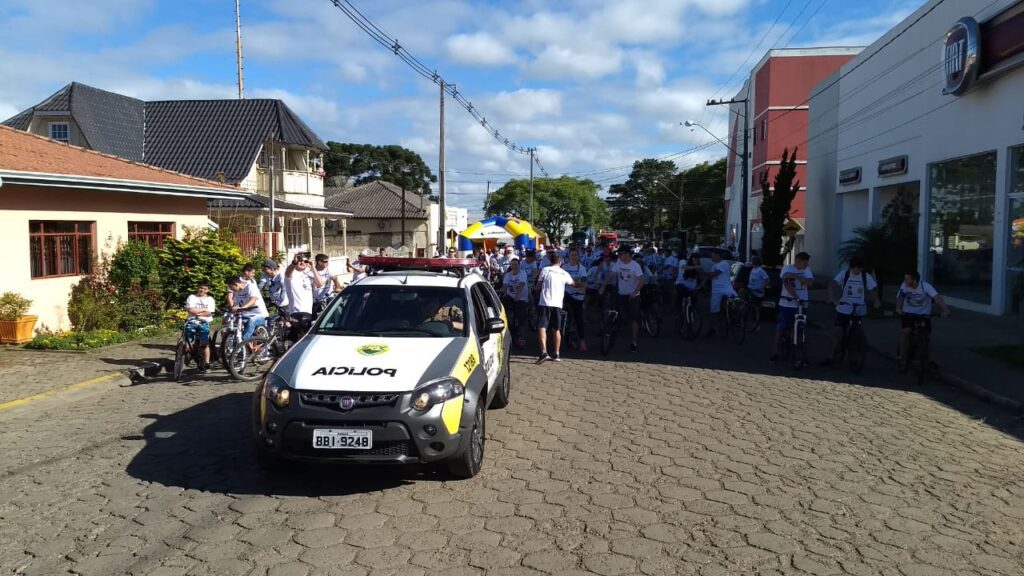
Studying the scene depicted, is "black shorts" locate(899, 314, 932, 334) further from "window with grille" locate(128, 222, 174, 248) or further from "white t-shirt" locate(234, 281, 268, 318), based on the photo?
"window with grille" locate(128, 222, 174, 248)

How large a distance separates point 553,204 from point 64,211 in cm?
7693

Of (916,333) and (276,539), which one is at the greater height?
(916,333)

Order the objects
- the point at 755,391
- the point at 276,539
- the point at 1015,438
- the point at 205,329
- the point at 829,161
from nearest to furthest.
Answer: the point at 276,539 → the point at 1015,438 → the point at 755,391 → the point at 205,329 → the point at 829,161

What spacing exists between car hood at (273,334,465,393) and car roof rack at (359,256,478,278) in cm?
221

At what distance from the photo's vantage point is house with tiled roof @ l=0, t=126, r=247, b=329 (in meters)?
13.4

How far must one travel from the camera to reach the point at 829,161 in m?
32.6

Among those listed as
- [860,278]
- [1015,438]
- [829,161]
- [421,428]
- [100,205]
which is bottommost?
[1015,438]

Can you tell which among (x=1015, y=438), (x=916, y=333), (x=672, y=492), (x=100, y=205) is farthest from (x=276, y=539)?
(x=100, y=205)

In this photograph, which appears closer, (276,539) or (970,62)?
(276,539)

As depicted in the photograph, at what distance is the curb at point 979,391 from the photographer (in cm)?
926

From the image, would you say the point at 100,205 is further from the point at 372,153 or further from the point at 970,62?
the point at 372,153

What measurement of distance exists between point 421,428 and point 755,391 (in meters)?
5.59

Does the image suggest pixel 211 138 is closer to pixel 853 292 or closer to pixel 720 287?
pixel 720 287

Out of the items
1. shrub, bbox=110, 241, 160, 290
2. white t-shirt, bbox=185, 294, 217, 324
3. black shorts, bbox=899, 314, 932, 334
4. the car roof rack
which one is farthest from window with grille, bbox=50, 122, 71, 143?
black shorts, bbox=899, 314, 932, 334
